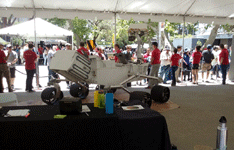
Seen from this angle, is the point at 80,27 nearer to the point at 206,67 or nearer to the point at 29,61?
the point at 206,67

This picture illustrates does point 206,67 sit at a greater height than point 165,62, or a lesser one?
lesser

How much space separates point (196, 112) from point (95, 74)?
2527 mm

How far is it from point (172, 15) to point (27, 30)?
5996mm

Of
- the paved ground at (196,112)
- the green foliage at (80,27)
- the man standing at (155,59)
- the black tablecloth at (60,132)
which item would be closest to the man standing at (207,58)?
the paved ground at (196,112)

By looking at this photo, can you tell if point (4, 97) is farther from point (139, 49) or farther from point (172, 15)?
point (172, 15)

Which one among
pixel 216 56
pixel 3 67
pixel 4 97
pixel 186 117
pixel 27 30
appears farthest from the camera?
pixel 216 56

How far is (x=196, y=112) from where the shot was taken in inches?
216

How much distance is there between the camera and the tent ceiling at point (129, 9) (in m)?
8.02

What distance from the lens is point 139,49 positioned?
7.56 meters

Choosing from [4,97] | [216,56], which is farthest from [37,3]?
[216,56]

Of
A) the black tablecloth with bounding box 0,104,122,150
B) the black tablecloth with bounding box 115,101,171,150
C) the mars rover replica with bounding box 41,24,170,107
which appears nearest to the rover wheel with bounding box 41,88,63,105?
the mars rover replica with bounding box 41,24,170,107

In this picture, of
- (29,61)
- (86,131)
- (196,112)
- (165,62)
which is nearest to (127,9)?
(165,62)

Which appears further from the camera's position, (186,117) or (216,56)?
(216,56)

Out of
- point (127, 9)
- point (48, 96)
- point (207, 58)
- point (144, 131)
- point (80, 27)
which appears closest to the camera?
point (144, 131)
